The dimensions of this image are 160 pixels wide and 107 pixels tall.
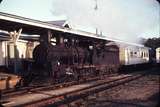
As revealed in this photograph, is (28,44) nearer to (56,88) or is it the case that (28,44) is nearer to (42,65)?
(42,65)

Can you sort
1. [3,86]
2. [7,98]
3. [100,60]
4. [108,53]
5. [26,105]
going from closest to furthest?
1. [26,105]
2. [7,98]
3. [3,86]
4. [100,60]
5. [108,53]

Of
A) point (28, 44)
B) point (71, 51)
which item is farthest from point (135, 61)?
point (71, 51)

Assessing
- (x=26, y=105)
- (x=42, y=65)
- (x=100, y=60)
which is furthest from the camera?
(x=100, y=60)

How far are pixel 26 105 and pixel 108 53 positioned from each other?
18028mm

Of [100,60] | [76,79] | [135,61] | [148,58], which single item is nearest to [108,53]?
[100,60]

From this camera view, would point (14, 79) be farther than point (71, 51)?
No

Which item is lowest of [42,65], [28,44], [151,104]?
[151,104]

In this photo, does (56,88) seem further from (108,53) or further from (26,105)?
(108,53)

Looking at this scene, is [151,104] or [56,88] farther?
[56,88]

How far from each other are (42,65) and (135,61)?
2112 centimetres

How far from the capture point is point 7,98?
12430 mm

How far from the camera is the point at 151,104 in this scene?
10336 mm

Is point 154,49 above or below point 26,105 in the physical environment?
above

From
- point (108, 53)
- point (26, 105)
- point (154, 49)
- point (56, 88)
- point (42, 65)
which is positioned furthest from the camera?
point (154, 49)
